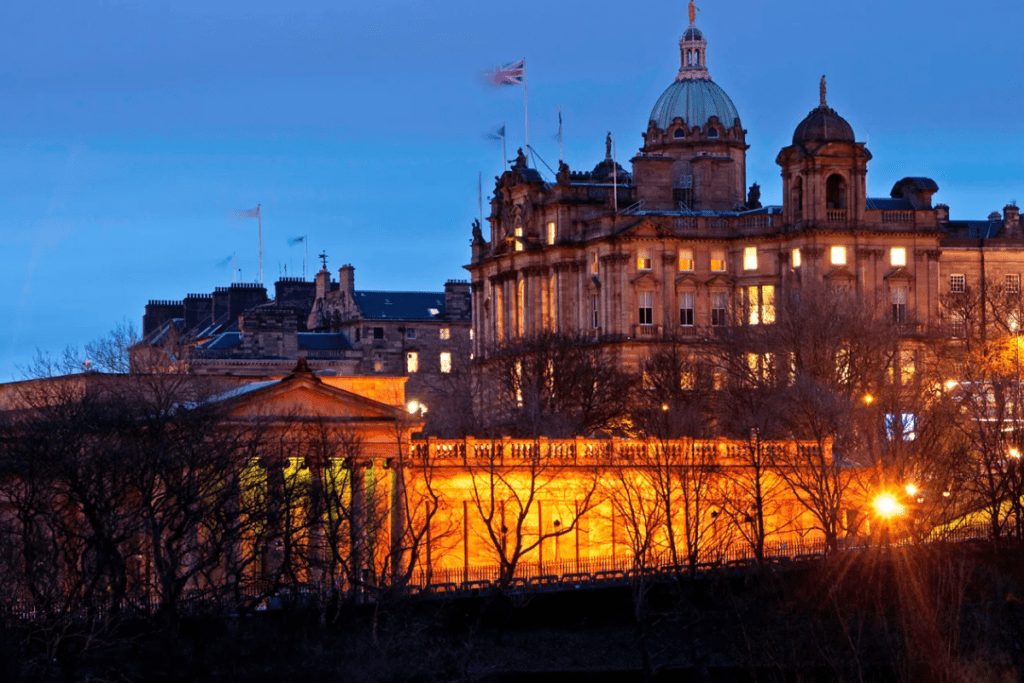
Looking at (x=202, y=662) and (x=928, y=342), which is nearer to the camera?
(x=202, y=662)

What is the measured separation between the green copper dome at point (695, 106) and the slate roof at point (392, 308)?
45.1 metres

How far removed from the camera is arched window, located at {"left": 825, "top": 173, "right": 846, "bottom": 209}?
465 ft

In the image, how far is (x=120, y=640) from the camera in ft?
224

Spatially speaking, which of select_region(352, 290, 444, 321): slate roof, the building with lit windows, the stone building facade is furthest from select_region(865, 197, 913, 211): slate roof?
select_region(352, 290, 444, 321): slate roof

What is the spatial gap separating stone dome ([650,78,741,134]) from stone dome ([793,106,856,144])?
38.1 feet

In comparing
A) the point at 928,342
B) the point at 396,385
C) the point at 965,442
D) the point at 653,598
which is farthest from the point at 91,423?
the point at 928,342

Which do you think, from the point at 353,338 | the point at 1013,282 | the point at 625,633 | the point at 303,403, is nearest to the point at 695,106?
the point at 1013,282

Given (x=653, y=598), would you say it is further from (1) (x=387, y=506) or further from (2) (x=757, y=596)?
(1) (x=387, y=506)

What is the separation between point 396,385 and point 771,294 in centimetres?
5794

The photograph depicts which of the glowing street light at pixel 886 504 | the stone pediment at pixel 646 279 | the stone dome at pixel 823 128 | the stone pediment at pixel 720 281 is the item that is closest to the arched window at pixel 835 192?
the stone dome at pixel 823 128

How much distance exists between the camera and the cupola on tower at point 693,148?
148 metres

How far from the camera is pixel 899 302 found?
140625 millimetres

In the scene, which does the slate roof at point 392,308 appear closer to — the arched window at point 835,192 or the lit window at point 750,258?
the lit window at point 750,258

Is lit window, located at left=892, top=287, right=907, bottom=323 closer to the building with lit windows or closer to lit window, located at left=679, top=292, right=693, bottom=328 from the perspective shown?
the building with lit windows
